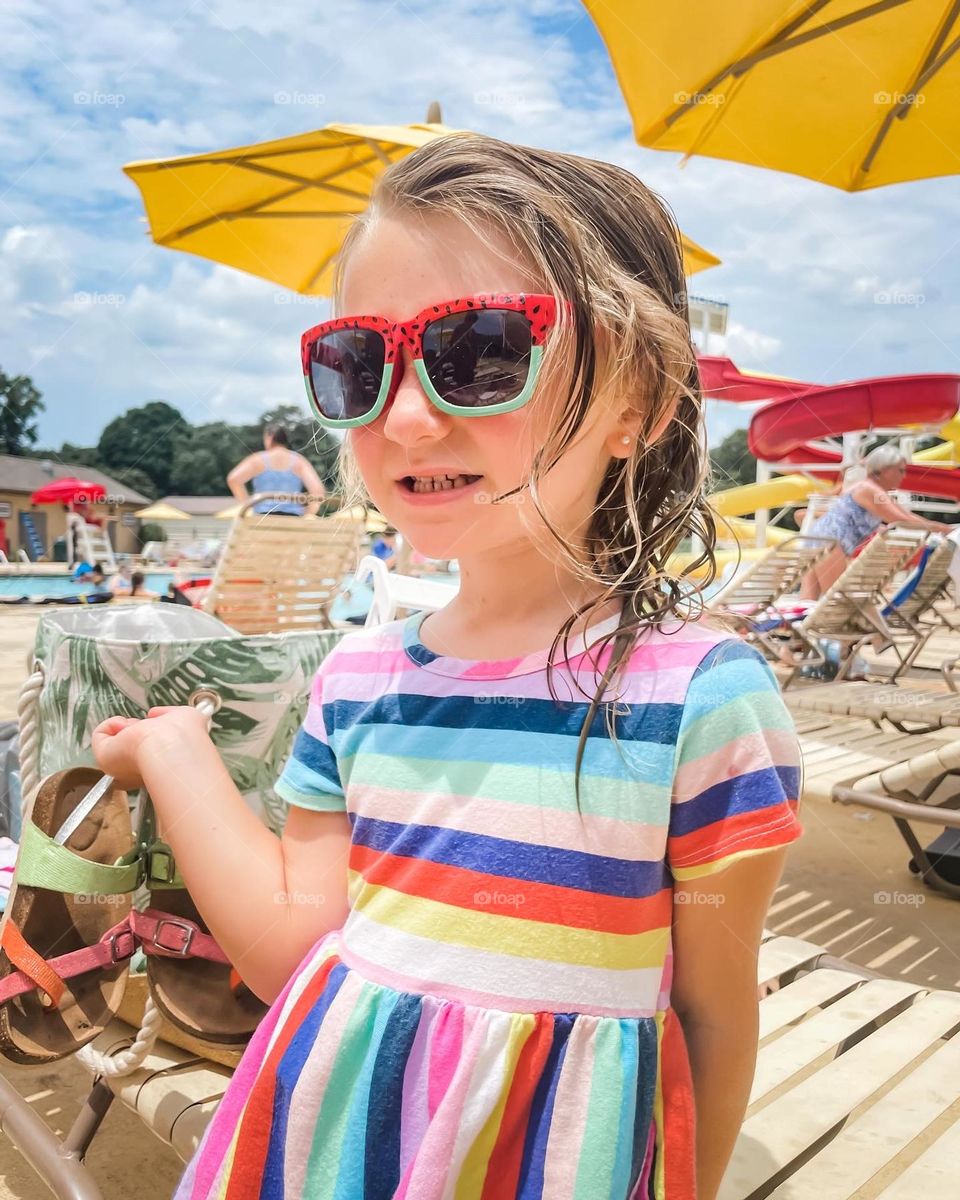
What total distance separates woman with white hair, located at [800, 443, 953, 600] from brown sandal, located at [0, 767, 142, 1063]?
5661 millimetres

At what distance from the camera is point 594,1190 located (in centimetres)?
66

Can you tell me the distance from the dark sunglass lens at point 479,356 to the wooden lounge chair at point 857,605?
5056 millimetres

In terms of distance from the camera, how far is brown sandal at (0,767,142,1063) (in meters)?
1.02

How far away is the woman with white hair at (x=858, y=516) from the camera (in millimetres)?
6207

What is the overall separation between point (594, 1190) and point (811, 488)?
56.6 feet

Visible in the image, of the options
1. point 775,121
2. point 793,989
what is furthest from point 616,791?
point 775,121

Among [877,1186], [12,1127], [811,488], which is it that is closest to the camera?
[877,1186]

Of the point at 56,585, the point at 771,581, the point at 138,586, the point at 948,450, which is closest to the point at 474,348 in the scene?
the point at 771,581

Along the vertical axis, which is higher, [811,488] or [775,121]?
[775,121]

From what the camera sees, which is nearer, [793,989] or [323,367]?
[323,367]

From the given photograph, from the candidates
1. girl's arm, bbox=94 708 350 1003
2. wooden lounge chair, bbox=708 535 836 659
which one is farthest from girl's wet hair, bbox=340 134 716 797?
wooden lounge chair, bbox=708 535 836 659

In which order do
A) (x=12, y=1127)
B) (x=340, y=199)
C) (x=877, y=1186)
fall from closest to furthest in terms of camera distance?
1. (x=877, y=1186)
2. (x=12, y=1127)
3. (x=340, y=199)

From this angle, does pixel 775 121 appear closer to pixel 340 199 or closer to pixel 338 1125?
pixel 340 199

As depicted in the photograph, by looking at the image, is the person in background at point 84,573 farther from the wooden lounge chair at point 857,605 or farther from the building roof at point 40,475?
the building roof at point 40,475
